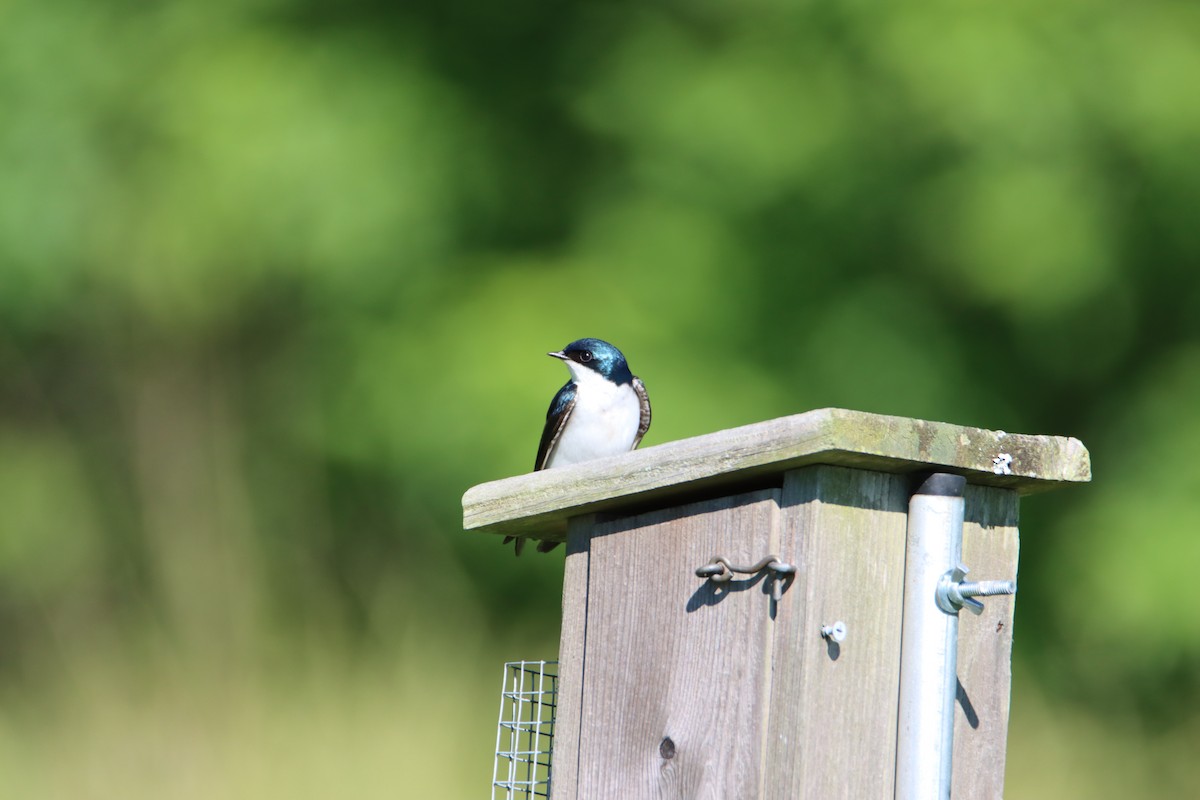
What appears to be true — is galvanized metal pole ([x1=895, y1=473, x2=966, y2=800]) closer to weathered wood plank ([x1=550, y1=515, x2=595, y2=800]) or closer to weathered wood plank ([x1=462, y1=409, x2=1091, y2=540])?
weathered wood plank ([x1=462, y1=409, x2=1091, y2=540])

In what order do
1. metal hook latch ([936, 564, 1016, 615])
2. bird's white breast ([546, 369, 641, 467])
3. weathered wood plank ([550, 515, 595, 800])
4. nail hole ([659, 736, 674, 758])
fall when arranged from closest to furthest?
metal hook latch ([936, 564, 1016, 615])
nail hole ([659, 736, 674, 758])
weathered wood plank ([550, 515, 595, 800])
bird's white breast ([546, 369, 641, 467])

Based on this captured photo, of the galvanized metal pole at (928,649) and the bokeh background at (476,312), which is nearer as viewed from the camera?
the galvanized metal pole at (928,649)

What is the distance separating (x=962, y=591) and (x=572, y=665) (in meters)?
0.64

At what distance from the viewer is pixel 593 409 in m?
3.39

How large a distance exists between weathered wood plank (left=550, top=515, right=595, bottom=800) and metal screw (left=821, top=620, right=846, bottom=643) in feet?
1.58

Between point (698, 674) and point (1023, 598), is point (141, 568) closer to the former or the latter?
point (1023, 598)

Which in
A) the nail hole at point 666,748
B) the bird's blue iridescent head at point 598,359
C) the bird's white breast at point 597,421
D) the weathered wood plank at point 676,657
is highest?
the bird's blue iridescent head at point 598,359

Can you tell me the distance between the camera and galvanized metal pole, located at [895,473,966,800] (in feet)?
5.16

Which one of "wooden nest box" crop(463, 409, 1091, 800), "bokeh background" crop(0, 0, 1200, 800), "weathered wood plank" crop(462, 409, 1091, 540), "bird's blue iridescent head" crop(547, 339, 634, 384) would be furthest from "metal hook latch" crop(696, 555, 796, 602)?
"bokeh background" crop(0, 0, 1200, 800)

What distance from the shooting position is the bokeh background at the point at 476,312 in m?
4.88

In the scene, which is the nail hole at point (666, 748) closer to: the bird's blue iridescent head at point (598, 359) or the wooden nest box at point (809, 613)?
the wooden nest box at point (809, 613)

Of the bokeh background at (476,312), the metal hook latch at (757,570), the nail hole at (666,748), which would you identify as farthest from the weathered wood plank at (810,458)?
the bokeh background at (476,312)

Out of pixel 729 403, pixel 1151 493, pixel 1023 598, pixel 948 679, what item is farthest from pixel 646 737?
pixel 1023 598

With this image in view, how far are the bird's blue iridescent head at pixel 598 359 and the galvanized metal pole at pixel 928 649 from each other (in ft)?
6.06
